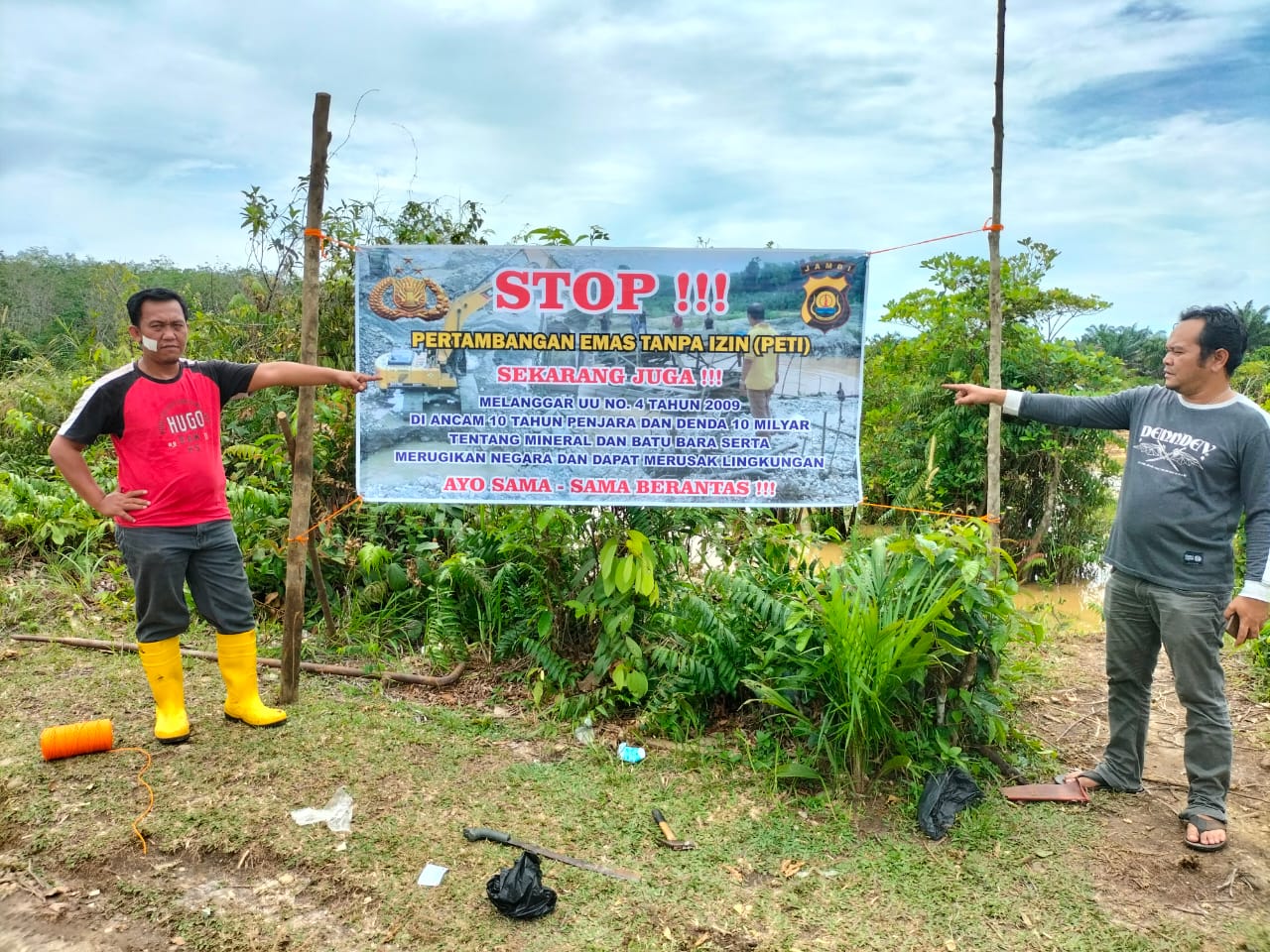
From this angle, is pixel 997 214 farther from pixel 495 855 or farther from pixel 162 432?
pixel 162 432

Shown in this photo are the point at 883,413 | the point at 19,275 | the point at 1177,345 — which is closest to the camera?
the point at 1177,345

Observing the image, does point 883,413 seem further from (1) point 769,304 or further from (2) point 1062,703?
(1) point 769,304

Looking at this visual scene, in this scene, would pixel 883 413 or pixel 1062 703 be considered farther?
pixel 883 413

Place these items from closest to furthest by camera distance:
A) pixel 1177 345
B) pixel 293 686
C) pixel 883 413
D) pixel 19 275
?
pixel 1177 345 < pixel 293 686 < pixel 883 413 < pixel 19 275

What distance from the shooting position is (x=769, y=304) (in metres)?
3.56

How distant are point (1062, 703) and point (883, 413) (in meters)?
5.00

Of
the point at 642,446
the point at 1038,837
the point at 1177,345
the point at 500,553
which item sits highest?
the point at 1177,345

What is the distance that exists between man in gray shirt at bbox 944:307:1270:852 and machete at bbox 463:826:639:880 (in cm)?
207

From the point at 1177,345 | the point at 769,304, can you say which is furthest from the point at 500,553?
the point at 1177,345

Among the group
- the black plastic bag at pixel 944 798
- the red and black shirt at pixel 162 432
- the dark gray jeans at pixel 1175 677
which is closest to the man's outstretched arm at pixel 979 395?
the dark gray jeans at pixel 1175 677

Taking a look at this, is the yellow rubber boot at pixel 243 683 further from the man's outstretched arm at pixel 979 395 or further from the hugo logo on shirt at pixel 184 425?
the man's outstretched arm at pixel 979 395

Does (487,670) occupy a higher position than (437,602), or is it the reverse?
(437,602)

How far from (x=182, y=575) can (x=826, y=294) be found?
290 cm

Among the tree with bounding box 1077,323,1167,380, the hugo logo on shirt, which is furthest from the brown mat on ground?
the tree with bounding box 1077,323,1167,380
